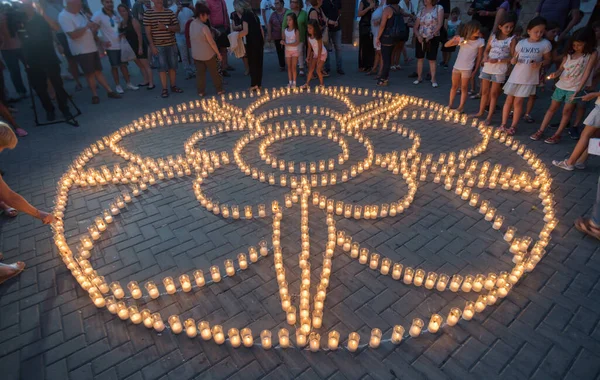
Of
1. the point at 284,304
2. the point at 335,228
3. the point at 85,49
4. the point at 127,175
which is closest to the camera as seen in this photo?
the point at 284,304

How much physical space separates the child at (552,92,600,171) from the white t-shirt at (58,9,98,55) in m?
10.8

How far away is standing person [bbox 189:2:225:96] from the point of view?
8.95 meters

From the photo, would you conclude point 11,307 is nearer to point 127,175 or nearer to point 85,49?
point 127,175

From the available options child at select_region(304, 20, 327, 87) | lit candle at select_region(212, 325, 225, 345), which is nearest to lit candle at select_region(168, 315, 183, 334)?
lit candle at select_region(212, 325, 225, 345)

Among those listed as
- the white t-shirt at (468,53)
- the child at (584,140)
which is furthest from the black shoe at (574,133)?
the white t-shirt at (468,53)

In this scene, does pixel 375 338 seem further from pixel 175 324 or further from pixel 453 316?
pixel 175 324

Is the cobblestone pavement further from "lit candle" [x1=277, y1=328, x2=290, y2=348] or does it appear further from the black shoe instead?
the black shoe

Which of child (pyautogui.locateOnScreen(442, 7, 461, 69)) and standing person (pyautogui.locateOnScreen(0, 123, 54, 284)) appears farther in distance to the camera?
child (pyautogui.locateOnScreen(442, 7, 461, 69))

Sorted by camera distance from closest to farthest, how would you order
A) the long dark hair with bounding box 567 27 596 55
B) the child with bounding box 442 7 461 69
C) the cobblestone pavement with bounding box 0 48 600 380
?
the cobblestone pavement with bounding box 0 48 600 380, the long dark hair with bounding box 567 27 596 55, the child with bounding box 442 7 461 69

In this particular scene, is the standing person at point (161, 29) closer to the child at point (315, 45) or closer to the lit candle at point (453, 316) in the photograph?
the child at point (315, 45)

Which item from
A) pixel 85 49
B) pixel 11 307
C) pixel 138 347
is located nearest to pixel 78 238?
pixel 11 307

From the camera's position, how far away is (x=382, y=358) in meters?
3.11

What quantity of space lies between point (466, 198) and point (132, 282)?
15.2ft

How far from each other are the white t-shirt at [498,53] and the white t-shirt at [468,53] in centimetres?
47
